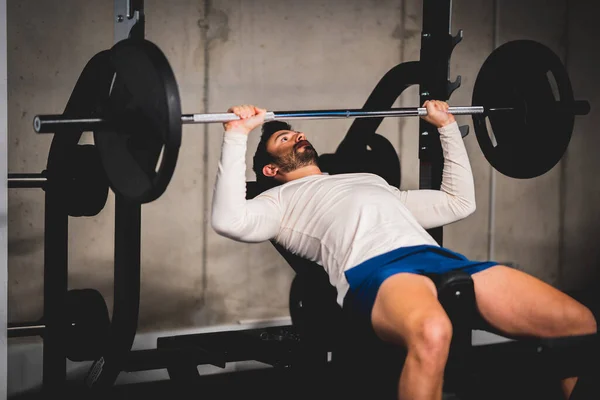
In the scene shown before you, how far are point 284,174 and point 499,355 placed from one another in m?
1.23

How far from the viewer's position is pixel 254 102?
3297 mm

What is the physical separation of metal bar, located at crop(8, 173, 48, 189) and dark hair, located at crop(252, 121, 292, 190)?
2.60ft

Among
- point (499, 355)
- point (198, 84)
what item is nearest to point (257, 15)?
point (198, 84)

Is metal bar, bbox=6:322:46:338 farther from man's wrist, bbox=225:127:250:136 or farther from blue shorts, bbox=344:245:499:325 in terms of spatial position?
blue shorts, bbox=344:245:499:325

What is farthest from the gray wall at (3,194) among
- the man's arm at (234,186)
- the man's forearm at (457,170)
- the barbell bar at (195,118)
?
the man's forearm at (457,170)

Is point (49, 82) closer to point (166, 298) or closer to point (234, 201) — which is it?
point (166, 298)

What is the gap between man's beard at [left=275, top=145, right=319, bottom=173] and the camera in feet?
8.18

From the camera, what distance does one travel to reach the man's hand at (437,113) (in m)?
2.43

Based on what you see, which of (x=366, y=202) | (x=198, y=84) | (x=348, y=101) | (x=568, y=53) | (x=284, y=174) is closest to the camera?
(x=366, y=202)

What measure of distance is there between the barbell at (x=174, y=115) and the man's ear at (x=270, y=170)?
1.24ft

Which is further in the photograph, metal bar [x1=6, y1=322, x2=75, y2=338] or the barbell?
metal bar [x1=6, y1=322, x2=75, y2=338]

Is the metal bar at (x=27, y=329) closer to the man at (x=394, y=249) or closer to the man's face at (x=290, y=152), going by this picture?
the man at (x=394, y=249)

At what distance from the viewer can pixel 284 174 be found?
8.27 feet

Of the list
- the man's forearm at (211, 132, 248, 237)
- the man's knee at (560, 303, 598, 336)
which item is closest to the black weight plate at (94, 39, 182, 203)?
the man's forearm at (211, 132, 248, 237)
